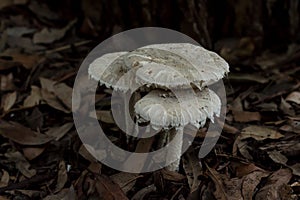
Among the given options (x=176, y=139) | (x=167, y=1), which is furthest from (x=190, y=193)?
(x=167, y=1)

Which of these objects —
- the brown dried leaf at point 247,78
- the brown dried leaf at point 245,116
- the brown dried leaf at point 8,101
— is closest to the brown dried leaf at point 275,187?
the brown dried leaf at point 245,116

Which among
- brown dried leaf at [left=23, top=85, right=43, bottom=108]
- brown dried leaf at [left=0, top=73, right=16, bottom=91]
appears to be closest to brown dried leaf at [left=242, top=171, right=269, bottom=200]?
brown dried leaf at [left=23, top=85, right=43, bottom=108]

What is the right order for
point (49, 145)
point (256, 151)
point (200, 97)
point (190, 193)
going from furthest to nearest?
point (49, 145) < point (256, 151) < point (190, 193) < point (200, 97)

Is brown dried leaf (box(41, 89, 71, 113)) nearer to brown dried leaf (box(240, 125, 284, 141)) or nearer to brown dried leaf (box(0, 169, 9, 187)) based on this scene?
brown dried leaf (box(0, 169, 9, 187))

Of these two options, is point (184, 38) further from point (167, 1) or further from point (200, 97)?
point (200, 97)

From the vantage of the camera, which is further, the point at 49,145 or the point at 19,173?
the point at 49,145

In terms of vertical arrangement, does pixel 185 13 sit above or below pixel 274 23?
above

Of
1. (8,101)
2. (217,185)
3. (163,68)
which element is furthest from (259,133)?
(8,101)

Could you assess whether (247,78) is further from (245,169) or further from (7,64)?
(7,64)
